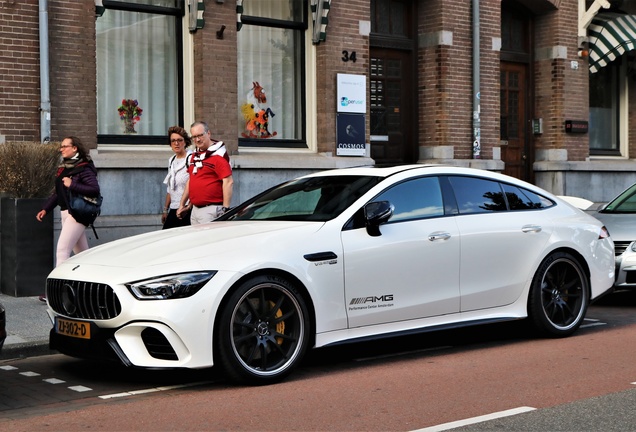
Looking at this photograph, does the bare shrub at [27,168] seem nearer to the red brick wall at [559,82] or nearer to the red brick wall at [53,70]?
the red brick wall at [53,70]

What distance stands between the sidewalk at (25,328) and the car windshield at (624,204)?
694 cm

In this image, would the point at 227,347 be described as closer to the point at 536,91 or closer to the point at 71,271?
the point at 71,271

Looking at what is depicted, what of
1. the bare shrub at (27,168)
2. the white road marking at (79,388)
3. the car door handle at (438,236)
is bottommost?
the white road marking at (79,388)

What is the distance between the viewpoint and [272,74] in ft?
54.1

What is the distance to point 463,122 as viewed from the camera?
18.4 metres

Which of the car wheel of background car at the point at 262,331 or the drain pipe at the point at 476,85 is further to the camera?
the drain pipe at the point at 476,85

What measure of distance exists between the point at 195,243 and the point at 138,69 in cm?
809

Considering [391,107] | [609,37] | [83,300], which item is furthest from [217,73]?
[609,37]

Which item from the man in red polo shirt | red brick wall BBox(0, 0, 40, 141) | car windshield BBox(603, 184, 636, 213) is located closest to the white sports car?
the man in red polo shirt

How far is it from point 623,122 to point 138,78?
11.8 meters

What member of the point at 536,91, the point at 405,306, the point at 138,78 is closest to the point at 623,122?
the point at 536,91

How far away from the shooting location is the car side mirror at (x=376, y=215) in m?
7.83

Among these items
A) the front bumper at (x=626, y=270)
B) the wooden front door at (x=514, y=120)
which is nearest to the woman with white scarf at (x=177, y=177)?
the front bumper at (x=626, y=270)

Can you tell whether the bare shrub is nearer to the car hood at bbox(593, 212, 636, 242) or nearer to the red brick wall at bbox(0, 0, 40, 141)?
the red brick wall at bbox(0, 0, 40, 141)
